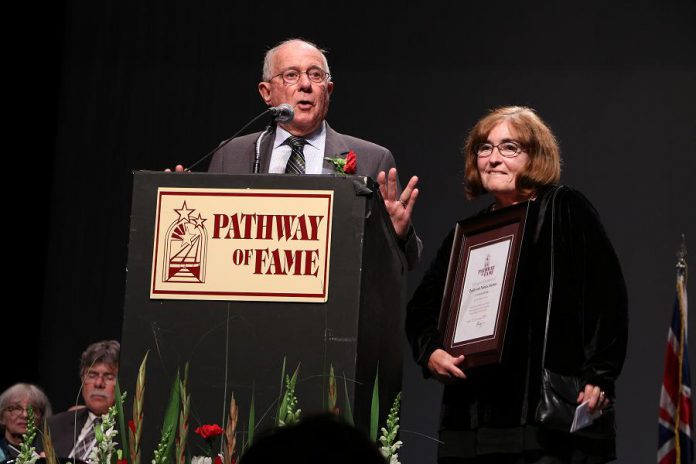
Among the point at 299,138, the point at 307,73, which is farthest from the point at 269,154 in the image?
the point at 307,73

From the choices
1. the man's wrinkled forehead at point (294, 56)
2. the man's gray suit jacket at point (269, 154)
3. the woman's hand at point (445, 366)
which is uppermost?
the man's wrinkled forehead at point (294, 56)

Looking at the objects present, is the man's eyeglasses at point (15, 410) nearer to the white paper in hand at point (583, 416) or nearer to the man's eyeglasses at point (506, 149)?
the man's eyeglasses at point (506, 149)

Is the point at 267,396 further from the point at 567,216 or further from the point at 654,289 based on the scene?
the point at 654,289

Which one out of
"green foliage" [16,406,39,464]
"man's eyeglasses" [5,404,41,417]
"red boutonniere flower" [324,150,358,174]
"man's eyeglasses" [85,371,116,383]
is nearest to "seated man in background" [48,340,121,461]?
"man's eyeglasses" [85,371,116,383]

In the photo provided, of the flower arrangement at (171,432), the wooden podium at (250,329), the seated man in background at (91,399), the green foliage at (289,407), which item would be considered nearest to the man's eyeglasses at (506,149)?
the wooden podium at (250,329)

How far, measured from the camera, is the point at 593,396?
296cm

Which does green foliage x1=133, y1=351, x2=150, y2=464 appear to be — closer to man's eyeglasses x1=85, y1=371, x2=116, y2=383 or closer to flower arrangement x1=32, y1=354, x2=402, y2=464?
flower arrangement x1=32, y1=354, x2=402, y2=464

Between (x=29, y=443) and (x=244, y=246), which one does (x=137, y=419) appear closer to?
(x=29, y=443)

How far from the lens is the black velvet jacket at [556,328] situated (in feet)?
9.86

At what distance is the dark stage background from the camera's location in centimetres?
599

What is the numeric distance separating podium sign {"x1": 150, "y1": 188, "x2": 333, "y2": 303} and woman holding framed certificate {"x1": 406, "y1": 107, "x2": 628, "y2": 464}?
1.90 feet

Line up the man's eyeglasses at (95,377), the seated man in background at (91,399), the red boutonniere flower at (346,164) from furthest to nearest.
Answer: the man's eyeglasses at (95,377)
the seated man in background at (91,399)
the red boutonniere flower at (346,164)

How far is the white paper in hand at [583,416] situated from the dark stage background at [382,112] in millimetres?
2898

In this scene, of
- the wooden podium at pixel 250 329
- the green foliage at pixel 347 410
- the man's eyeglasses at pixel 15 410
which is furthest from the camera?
the man's eyeglasses at pixel 15 410
